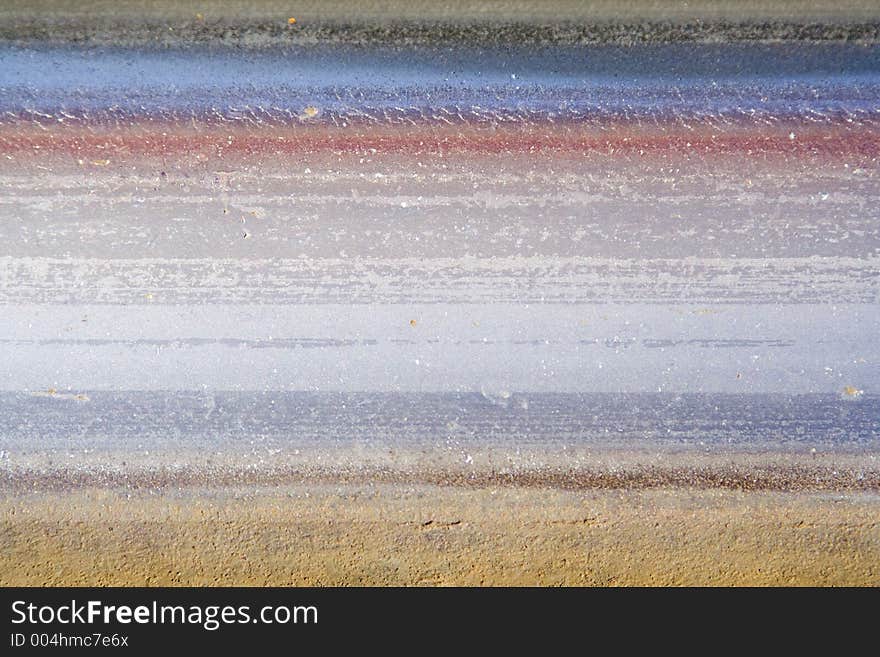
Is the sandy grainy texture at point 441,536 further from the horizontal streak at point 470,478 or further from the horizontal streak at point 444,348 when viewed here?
the horizontal streak at point 444,348

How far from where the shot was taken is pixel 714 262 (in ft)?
7.74

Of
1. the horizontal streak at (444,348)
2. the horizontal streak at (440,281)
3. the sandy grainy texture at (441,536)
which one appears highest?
the horizontal streak at (440,281)

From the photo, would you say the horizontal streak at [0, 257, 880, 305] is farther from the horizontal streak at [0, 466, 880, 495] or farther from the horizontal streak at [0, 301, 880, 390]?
the horizontal streak at [0, 466, 880, 495]

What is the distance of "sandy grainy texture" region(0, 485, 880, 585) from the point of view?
2432mm

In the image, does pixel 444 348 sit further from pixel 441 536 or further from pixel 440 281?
pixel 441 536

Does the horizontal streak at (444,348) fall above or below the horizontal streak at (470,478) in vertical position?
above

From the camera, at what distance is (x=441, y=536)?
246 centimetres

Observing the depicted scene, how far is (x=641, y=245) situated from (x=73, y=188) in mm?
2819

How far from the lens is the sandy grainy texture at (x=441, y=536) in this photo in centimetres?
243

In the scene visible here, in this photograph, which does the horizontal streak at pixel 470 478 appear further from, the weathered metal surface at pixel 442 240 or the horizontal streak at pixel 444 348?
the horizontal streak at pixel 444 348

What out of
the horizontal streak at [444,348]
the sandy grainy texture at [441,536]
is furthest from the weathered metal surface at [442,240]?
the sandy grainy texture at [441,536]

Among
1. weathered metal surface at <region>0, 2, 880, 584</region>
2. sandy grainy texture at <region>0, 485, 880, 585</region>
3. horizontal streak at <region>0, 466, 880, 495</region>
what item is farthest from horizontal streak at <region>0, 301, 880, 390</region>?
sandy grainy texture at <region>0, 485, 880, 585</region>

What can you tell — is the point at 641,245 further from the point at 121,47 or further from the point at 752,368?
the point at 121,47
